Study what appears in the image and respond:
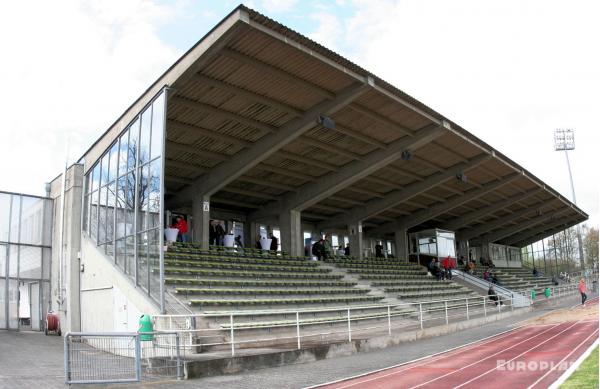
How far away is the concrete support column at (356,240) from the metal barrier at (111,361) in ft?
68.9

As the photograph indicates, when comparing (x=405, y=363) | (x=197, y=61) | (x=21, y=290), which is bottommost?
(x=405, y=363)

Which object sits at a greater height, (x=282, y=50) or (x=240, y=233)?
(x=282, y=50)

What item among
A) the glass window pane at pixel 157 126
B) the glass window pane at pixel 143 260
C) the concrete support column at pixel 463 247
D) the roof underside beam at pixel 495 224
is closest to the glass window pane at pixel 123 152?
the glass window pane at pixel 157 126

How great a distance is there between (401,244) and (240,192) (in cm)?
1534

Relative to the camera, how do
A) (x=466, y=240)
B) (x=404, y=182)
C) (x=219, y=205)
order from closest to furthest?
(x=219, y=205) → (x=404, y=182) → (x=466, y=240)

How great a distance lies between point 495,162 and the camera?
27172mm

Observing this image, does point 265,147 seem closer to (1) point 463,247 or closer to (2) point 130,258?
(2) point 130,258

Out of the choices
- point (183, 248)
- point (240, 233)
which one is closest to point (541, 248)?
point (240, 233)

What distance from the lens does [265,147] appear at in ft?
62.2

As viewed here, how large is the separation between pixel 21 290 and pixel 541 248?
53.3 m

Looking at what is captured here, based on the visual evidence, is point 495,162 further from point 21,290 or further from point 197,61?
point 21,290

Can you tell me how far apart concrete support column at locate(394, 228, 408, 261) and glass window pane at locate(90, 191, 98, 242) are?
22441 millimetres

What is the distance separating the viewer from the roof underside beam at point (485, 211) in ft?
117

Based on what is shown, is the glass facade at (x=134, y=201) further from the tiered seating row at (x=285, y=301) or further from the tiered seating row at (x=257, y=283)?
the tiered seating row at (x=285, y=301)
